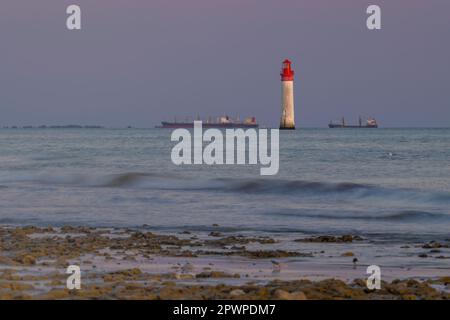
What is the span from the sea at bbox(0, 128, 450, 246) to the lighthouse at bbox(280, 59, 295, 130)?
53.7 meters

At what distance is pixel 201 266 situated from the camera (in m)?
12.0

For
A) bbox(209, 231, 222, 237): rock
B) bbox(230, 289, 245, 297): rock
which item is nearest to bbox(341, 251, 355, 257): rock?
bbox(209, 231, 222, 237): rock

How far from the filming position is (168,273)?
11148mm

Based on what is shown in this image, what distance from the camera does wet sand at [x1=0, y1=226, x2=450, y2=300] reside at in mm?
9430

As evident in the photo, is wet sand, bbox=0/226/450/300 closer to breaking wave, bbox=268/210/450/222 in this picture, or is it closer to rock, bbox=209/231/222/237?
rock, bbox=209/231/222/237

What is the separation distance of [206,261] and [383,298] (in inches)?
153

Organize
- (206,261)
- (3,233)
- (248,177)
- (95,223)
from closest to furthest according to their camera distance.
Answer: (206,261)
(3,233)
(95,223)
(248,177)

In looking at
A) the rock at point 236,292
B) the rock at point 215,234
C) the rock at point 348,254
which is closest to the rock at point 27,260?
the rock at point 236,292

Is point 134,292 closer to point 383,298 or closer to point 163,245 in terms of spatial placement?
point 383,298

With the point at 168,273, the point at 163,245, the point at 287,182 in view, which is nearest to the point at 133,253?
the point at 163,245

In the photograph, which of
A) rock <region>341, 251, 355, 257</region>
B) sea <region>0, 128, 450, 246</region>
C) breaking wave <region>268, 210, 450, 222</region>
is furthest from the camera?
breaking wave <region>268, 210, 450, 222</region>

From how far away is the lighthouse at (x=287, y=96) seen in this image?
103438 mm

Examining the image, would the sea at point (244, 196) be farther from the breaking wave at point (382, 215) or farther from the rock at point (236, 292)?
the rock at point (236, 292)
